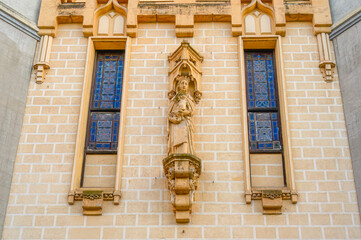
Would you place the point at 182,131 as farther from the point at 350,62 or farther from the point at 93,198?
the point at 350,62

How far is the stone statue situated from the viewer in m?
9.58

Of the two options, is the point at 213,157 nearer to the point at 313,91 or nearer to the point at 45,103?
the point at 313,91

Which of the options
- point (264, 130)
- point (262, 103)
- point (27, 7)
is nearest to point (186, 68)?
point (262, 103)

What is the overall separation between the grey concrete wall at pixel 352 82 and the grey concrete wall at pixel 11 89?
20.0ft

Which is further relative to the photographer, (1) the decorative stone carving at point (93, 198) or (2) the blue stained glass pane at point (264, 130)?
(2) the blue stained glass pane at point (264, 130)

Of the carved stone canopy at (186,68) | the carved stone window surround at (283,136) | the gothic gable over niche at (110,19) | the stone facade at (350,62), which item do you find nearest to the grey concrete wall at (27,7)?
the gothic gable over niche at (110,19)

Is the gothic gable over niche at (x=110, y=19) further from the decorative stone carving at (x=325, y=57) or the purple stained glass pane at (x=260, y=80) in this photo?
the decorative stone carving at (x=325, y=57)

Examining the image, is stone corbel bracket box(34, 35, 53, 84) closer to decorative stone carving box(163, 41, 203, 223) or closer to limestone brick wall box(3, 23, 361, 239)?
limestone brick wall box(3, 23, 361, 239)

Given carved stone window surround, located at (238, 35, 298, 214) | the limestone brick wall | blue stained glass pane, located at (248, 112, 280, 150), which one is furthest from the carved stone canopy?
blue stained glass pane, located at (248, 112, 280, 150)

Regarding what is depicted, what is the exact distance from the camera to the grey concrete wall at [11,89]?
9680 millimetres

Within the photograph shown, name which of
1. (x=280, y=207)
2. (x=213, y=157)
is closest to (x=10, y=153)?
(x=213, y=157)

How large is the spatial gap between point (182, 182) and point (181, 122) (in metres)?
1.22

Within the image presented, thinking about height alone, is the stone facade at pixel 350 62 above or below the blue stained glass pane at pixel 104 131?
above

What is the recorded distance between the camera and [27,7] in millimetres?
11500
